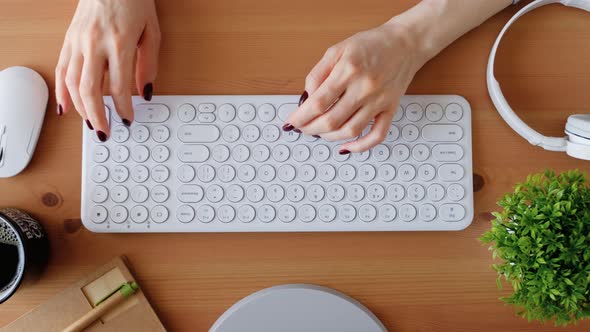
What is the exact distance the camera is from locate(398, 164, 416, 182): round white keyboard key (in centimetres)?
58

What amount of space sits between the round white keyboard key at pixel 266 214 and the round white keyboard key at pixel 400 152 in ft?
0.57

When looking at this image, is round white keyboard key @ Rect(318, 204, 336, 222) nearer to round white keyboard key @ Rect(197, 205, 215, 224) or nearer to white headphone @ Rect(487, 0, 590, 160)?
round white keyboard key @ Rect(197, 205, 215, 224)

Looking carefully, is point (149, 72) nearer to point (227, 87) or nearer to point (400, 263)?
point (227, 87)

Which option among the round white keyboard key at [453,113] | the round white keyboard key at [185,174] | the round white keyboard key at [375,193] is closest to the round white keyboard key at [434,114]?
the round white keyboard key at [453,113]

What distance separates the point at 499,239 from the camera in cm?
48

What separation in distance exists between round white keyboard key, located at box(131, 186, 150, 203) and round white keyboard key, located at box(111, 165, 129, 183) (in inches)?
0.7

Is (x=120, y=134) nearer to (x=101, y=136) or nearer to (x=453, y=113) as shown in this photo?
(x=101, y=136)

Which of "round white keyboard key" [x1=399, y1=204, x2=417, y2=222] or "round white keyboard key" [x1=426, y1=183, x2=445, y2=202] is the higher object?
"round white keyboard key" [x1=426, y1=183, x2=445, y2=202]

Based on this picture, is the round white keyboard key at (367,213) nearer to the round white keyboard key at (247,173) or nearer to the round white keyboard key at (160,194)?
the round white keyboard key at (247,173)

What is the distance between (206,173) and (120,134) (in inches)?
4.8

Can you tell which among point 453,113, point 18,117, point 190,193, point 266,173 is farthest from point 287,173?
point 18,117

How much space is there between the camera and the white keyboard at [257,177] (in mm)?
577

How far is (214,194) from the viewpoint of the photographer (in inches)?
22.8

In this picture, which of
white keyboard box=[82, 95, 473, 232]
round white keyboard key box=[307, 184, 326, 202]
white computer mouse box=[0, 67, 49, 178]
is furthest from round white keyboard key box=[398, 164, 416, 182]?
white computer mouse box=[0, 67, 49, 178]
